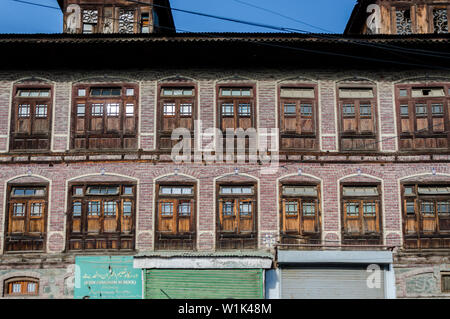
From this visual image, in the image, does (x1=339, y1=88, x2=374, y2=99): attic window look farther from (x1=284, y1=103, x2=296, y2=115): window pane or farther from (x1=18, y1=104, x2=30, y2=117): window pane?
(x1=18, y1=104, x2=30, y2=117): window pane

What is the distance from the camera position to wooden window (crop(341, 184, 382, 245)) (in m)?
14.8

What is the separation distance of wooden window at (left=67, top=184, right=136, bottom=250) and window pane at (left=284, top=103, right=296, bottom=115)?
5143 mm

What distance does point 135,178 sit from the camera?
1504 centimetres

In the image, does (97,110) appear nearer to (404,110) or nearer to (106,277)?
(106,277)

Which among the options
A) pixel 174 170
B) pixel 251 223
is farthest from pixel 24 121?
pixel 251 223

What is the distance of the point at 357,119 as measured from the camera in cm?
1549

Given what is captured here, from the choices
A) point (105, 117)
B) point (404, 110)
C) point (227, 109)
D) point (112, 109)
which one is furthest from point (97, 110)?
point (404, 110)

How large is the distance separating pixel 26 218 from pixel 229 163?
618 cm

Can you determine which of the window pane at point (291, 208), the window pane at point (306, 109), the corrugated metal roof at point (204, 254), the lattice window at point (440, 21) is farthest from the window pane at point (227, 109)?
the lattice window at point (440, 21)

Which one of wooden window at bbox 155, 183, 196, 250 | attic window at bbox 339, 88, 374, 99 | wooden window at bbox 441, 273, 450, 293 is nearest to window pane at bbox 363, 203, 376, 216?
wooden window at bbox 441, 273, 450, 293

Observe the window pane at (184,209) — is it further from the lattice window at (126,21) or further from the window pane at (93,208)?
the lattice window at (126,21)

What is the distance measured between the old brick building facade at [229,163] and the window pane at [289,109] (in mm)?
44

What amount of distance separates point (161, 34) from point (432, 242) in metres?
10.0

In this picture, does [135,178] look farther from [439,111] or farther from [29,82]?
[439,111]
